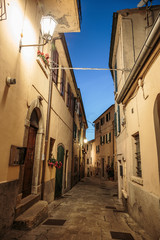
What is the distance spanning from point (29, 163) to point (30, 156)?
9.2 inches

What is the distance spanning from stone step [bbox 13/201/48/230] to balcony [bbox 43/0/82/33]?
6649 millimetres

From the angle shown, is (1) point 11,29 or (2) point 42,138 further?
(2) point 42,138

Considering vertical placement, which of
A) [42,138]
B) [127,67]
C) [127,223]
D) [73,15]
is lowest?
[127,223]

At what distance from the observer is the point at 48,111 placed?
671cm

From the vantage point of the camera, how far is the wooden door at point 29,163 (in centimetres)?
506

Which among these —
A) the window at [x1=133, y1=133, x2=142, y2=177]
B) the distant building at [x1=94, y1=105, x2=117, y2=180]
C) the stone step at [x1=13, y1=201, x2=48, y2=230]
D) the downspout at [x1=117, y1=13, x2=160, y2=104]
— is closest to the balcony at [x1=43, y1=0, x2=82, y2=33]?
the downspout at [x1=117, y1=13, x2=160, y2=104]

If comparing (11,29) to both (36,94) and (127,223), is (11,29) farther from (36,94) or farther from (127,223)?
(127,223)

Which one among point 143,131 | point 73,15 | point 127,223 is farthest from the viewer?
point 73,15

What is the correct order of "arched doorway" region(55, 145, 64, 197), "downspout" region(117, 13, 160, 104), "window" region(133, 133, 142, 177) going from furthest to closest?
"arched doorway" region(55, 145, 64, 197) → "window" region(133, 133, 142, 177) → "downspout" region(117, 13, 160, 104)

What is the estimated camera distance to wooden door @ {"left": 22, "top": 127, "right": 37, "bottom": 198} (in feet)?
16.6

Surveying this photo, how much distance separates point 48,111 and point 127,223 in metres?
4.90

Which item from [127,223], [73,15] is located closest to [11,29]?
[73,15]

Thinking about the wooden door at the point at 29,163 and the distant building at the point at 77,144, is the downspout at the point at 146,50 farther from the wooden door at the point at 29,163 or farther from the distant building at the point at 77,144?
the distant building at the point at 77,144

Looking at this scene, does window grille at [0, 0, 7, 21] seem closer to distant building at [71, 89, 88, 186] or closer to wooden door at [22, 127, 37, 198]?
wooden door at [22, 127, 37, 198]
